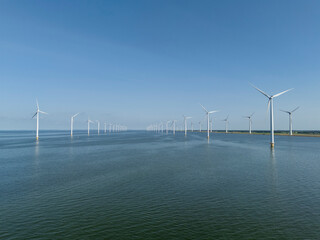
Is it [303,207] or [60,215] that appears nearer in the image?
[60,215]

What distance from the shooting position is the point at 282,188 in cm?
2447

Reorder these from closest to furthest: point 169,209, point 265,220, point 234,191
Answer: point 265,220 → point 169,209 → point 234,191

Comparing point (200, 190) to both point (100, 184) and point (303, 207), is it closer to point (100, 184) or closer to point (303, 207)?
point (303, 207)

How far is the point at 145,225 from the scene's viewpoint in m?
14.9

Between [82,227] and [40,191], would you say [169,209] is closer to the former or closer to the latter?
[82,227]

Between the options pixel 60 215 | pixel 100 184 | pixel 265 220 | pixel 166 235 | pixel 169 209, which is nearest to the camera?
pixel 166 235

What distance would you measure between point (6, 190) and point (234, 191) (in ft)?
86.6

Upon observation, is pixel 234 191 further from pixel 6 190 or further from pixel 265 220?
pixel 6 190

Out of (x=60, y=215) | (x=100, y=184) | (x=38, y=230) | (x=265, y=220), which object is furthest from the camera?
(x=100, y=184)

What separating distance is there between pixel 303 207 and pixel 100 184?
22124 millimetres

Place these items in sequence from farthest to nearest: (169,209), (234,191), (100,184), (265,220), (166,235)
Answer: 1. (100,184)
2. (234,191)
3. (169,209)
4. (265,220)
5. (166,235)

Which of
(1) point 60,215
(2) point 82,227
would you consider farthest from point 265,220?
(1) point 60,215

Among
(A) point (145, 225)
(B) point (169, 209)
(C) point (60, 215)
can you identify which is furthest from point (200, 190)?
(C) point (60, 215)

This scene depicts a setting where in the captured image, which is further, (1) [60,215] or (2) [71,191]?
(2) [71,191]
